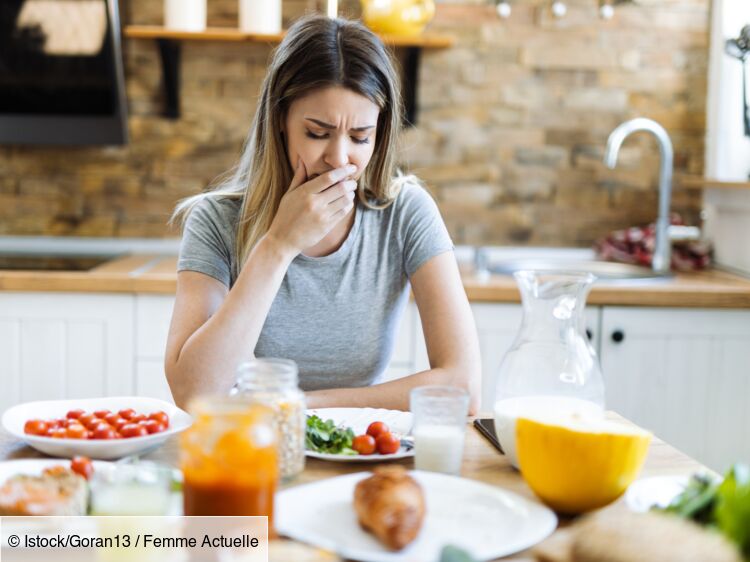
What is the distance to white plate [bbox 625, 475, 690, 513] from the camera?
40.6 inches

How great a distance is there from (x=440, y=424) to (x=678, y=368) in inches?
67.7

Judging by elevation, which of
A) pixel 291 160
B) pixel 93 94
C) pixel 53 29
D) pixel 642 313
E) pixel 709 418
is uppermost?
pixel 53 29

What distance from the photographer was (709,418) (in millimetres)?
2686

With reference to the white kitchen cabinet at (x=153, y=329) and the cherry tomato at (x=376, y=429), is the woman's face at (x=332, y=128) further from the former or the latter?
the white kitchen cabinet at (x=153, y=329)

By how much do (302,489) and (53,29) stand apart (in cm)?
245

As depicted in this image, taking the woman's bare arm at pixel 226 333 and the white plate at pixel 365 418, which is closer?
the white plate at pixel 365 418

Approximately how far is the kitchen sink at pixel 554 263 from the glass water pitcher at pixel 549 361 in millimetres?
1667

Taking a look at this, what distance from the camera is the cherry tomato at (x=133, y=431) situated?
3.89ft

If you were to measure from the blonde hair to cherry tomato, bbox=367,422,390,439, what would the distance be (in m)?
0.65

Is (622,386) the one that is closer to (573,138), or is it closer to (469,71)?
(573,138)

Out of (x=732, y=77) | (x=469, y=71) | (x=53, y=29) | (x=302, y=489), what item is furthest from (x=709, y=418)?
(x=53, y=29)

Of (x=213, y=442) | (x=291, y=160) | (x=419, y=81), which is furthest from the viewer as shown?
(x=419, y=81)

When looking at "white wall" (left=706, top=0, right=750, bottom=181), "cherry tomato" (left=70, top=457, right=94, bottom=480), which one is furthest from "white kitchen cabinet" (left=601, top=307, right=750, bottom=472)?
"cherry tomato" (left=70, top=457, right=94, bottom=480)

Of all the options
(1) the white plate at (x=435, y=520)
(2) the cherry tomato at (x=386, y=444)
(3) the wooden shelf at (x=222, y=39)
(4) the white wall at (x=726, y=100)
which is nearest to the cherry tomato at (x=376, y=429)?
(2) the cherry tomato at (x=386, y=444)
